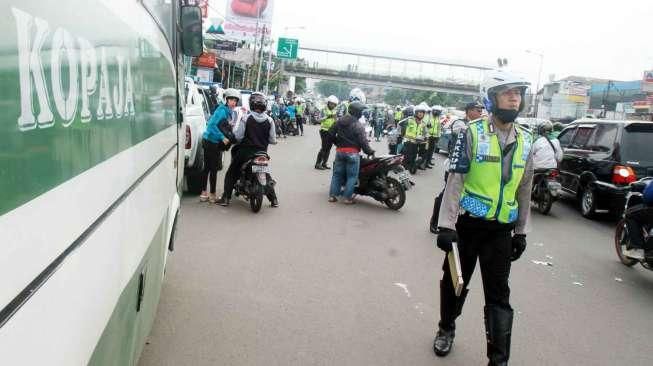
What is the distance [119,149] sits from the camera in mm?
1779

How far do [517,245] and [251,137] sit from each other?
5.29m

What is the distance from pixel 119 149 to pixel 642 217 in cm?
597

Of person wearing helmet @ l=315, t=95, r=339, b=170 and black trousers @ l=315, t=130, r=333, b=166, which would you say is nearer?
black trousers @ l=315, t=130, r=333, b=166

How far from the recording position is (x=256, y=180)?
8.16 metres

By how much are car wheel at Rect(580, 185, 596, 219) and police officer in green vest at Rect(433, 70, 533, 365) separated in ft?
22.5

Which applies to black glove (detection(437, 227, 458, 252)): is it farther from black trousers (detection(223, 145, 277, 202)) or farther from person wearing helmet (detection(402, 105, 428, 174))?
person wearing helmet (detection(402, 105, 428, 174))

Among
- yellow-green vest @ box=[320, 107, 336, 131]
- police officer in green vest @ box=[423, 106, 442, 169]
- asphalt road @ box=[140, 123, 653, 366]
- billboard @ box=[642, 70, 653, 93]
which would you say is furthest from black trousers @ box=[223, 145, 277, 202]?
billboard @ box=[642, 70, 653, 93]

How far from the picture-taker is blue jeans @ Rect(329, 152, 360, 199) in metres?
9.34

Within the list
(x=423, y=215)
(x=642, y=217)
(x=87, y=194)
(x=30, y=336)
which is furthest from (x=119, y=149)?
(x=423, y=215)

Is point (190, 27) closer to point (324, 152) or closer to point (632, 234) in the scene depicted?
point (632, 234)

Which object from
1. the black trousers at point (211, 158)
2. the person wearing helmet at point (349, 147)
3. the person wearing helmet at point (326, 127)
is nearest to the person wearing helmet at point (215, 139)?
the black trousers at point (211, 158)

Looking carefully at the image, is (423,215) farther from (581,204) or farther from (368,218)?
(581,204)

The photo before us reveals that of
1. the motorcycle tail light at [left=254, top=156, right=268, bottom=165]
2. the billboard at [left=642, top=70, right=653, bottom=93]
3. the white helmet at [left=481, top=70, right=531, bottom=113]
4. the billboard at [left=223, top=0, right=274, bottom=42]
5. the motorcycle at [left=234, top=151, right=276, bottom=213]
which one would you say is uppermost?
the billboard at [left=223, top=0, right=274, bottom=42]

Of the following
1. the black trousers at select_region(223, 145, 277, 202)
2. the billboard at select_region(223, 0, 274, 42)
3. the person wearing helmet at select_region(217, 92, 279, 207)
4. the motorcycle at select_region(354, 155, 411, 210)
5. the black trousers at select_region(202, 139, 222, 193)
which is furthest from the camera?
the billboard at select_region(223, 0, 274, 42)
